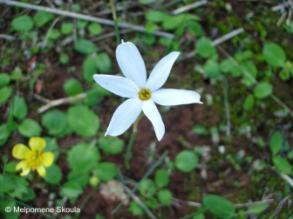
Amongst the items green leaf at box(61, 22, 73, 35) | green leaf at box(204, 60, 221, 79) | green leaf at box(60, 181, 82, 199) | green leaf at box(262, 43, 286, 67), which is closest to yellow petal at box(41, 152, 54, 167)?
green leaf at box(60, 181, 82, 199)

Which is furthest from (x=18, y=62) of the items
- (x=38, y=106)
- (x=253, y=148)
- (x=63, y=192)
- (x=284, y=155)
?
(x=284, y=155)

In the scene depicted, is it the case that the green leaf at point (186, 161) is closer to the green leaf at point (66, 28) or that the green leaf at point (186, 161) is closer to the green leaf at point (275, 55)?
the green leaf at point (275, 55)

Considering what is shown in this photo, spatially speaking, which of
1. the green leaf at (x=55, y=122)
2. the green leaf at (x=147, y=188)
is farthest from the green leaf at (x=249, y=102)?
the green leaf at (x=55, y=122)

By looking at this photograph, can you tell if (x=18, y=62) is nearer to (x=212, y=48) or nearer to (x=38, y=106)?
(x=38, y=106)

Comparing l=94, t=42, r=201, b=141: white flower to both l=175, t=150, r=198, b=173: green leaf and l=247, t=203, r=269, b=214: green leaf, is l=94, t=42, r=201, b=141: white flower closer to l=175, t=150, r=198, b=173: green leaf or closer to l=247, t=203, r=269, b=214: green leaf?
l=175, t=150, r=198, b=173: green leaf

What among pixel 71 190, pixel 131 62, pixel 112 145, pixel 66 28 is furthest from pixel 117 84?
pixel 66 28

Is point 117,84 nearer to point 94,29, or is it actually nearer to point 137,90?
point 137,90
